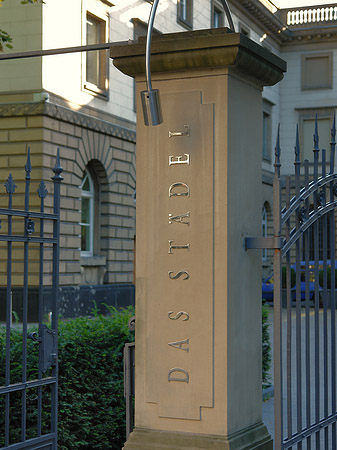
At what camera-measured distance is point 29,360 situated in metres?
6.26

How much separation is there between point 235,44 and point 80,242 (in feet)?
67.4

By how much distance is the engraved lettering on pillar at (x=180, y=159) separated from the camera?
4363 millimetres

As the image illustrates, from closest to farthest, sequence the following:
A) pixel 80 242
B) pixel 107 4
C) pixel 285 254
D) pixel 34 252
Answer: pixel 285 254, pixel 34 252, pixel 80 242, pixel 107 4

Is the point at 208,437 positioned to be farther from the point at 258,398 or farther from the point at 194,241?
the point at 194,241

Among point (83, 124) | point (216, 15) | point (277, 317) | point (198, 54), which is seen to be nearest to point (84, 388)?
point (277, 317)

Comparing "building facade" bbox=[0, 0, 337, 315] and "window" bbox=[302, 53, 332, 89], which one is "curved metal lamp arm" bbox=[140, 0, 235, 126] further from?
"window" bbox=[302, 53, 332, 89]

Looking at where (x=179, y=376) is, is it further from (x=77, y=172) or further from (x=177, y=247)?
(x=77, y=172)

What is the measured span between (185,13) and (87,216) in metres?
10.7

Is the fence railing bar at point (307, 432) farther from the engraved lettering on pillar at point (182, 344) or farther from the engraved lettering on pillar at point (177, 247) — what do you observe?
the engraved lettering on pillar at point (177, 247)

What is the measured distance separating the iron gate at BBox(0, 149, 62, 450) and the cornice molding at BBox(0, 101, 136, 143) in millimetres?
16057

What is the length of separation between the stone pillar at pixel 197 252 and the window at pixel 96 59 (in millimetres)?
21766

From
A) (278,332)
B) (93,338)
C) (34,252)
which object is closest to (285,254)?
(278,332)

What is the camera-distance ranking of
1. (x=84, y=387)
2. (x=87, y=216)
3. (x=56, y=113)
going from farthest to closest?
(x=87, y=216)
(x=56, y=113)
(x=84, y=387)

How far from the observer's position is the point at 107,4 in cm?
2644
